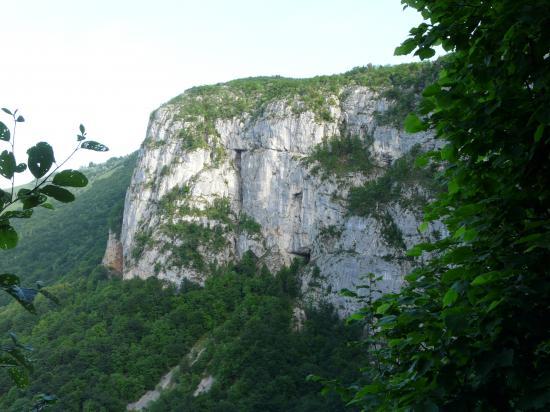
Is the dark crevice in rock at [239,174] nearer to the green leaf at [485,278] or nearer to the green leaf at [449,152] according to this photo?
the green leaf at [449,152]

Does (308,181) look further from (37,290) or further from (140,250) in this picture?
(37,290)

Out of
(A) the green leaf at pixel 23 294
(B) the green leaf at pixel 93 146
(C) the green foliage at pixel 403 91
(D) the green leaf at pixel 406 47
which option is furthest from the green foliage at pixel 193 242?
(A) the green leaf at pixel 23 294

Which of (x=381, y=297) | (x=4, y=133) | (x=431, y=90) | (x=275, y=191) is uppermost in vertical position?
(x=431, y=90)

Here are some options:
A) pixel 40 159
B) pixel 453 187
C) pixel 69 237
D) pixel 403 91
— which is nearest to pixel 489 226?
pixel 453 187

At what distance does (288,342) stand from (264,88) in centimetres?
3975

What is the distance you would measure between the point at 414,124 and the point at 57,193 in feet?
6.25

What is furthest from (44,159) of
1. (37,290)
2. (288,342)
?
(288,342)

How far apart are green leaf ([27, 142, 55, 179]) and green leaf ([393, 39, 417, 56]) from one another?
213 centimetres

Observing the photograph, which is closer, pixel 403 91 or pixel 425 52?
pixel 425 52

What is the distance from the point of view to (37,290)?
173 cm

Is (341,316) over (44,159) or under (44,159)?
under

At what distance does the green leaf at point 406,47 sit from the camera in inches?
115

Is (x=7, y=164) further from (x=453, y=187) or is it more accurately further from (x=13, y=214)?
(x=453, y=187)

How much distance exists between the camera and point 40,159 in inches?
64.2
